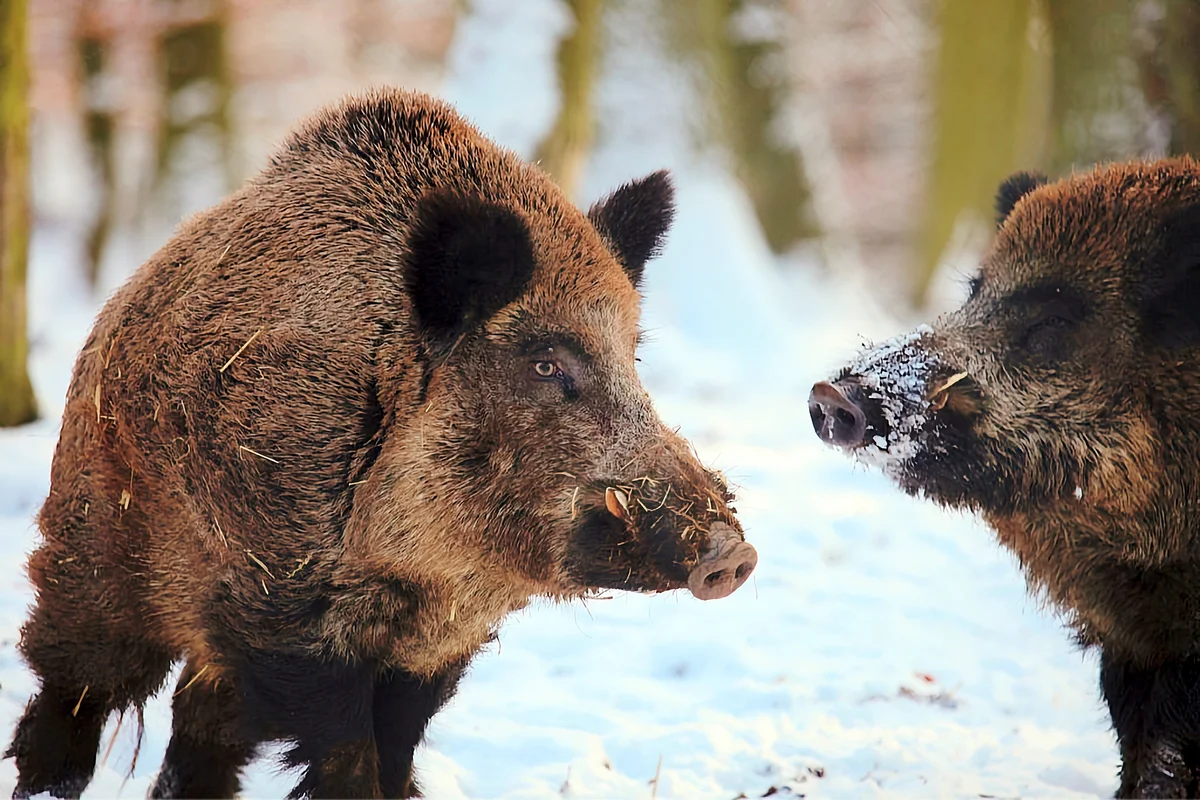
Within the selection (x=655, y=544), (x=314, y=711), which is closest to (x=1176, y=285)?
(x=655, y=544)

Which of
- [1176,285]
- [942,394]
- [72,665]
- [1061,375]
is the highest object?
[1176,285]

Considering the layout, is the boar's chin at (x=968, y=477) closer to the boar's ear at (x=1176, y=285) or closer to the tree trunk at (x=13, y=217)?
the boar's ear at (x=1176, y=285)

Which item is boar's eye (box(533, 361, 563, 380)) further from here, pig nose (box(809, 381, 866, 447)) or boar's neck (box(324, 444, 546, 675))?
pig nose (box(809, 381, 866, 447))

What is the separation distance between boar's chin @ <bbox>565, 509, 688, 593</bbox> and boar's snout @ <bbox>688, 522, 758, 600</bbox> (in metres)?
0.04

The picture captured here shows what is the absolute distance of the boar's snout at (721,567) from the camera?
9.82 feet

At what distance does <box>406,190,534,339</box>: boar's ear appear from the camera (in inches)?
126

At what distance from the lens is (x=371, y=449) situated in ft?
10.8

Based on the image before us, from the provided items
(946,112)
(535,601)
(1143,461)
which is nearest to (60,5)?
(535,601)

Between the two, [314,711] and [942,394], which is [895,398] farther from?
[314,711]

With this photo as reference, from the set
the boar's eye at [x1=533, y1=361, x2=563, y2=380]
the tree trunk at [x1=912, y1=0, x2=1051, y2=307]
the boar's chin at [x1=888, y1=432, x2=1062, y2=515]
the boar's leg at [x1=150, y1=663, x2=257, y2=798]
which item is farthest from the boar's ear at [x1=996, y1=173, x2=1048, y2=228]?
the tree trunk at [x1=912, y1=0, x2=1051, y2=307]

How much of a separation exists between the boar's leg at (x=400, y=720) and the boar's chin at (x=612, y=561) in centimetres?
66

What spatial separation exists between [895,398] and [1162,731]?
1185mm

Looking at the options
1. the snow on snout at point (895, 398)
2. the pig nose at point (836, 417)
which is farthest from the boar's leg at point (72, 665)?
the snow on snout at point (895, 398)

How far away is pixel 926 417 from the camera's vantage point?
3.63 meters
